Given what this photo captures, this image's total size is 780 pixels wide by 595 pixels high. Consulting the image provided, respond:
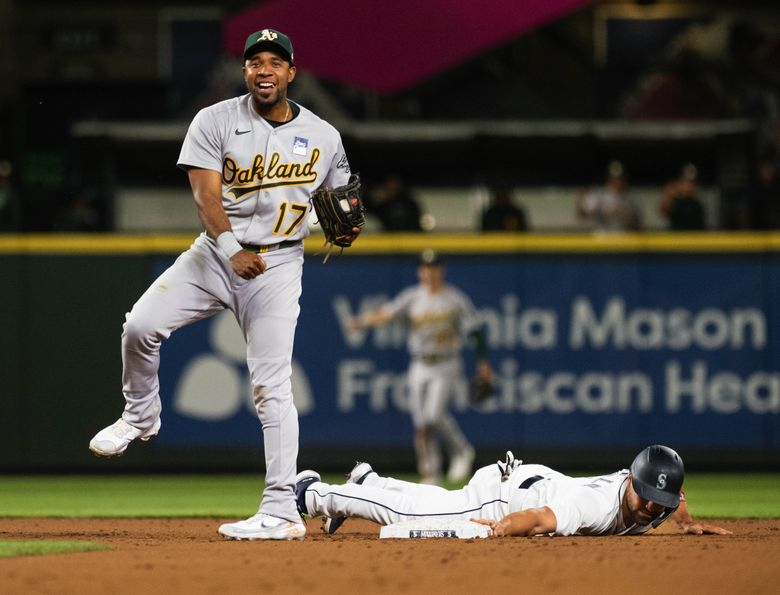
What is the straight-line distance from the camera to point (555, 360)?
12.8 m

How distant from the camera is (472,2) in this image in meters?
12.1

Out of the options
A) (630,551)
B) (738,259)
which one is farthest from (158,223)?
(630,551)

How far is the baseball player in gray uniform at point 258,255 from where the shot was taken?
6191 mm

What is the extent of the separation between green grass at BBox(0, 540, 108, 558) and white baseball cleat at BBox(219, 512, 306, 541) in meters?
0.60

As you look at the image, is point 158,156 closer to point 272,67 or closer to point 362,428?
point 362,428

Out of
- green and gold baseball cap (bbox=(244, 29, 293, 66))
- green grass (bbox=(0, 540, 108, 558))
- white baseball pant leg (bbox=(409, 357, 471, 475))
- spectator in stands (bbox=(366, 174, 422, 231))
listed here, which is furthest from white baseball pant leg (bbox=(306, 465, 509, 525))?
spectator in stands (bbox=(366, 174, 422, 231))

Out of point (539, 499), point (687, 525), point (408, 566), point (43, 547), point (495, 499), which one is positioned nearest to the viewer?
point (408, 566)

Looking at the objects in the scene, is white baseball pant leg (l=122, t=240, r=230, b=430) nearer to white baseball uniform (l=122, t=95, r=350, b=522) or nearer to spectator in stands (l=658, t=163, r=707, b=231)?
white baseball uniform (l=122, t=95, r=350, b=522)

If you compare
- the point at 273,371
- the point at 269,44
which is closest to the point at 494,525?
the point at 273,371

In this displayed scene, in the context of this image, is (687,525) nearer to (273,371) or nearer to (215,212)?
(273,371)

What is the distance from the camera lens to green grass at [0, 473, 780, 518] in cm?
919

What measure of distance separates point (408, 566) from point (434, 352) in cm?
689

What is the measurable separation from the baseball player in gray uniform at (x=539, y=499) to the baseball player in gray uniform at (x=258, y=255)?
337mm

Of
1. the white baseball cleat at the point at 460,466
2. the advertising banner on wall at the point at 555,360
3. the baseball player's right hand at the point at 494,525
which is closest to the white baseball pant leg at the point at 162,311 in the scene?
the baseball player's right hand at the point at 494,525
